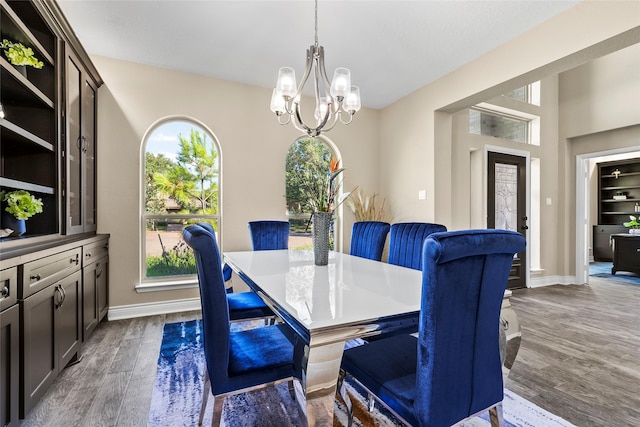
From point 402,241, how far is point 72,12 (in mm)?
3169

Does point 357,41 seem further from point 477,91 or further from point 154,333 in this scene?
point 154,333

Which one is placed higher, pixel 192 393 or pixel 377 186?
pixel 377 186

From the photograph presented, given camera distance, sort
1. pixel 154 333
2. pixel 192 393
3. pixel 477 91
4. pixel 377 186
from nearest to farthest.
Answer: pixel 192 393 < pixel 154 333 < pixel 477 91 < pixel 377 186

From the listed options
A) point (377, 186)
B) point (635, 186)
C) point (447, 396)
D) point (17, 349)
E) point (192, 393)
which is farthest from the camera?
point (635, 186)

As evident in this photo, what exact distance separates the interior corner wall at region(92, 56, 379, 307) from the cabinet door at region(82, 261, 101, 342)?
0.53m

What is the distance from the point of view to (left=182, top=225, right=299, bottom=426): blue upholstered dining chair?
3.90ft

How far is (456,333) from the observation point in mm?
1002

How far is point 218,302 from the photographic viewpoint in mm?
1205

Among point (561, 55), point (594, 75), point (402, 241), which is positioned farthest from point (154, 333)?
point (594, 75)

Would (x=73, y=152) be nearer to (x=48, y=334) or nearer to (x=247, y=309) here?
(x=48, y=334)

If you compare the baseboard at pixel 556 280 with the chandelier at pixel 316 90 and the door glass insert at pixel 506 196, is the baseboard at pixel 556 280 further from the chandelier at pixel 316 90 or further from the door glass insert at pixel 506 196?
the chandelier at pixel 316 90

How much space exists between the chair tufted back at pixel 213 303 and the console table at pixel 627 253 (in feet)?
25.5

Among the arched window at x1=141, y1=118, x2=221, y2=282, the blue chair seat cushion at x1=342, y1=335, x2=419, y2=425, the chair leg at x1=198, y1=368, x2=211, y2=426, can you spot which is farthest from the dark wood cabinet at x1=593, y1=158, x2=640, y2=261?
the chair leg at x1=198, y1=368, x2=211, y2=426

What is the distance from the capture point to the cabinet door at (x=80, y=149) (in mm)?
2459
